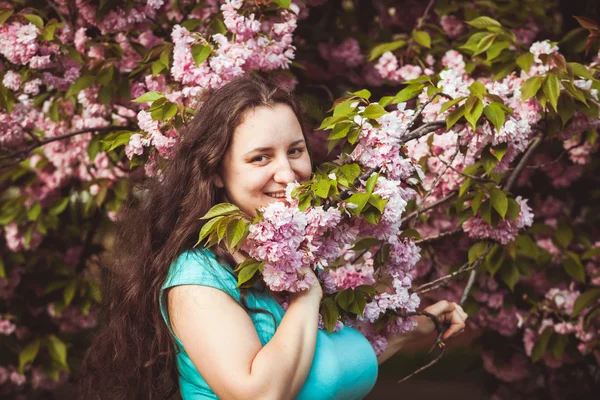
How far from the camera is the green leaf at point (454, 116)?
97.2 inches

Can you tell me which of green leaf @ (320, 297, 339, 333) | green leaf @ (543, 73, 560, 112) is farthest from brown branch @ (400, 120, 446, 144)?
green leaf @ (320, 297, 339, 333)

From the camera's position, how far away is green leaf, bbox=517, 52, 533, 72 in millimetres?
2975

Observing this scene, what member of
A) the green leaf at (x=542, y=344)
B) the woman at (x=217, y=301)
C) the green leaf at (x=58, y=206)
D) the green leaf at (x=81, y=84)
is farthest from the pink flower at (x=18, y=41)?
the green leaf at (x=542, y=344)

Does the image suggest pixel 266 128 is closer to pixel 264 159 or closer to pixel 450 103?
pixel 264 159

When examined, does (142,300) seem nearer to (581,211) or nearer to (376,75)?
(376,75)

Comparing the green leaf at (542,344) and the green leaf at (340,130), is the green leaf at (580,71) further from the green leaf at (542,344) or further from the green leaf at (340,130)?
the green leaf at (542,344)

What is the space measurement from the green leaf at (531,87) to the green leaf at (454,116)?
1.05 feet

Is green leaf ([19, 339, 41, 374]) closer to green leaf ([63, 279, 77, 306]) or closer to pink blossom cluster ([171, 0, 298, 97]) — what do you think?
green leaf ([63, 279, 77, 306])

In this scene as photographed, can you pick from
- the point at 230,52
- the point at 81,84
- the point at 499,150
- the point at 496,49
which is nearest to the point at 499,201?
the point at 499,150

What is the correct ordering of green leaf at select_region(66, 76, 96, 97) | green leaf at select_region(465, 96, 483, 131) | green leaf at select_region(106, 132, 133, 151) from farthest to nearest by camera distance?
1. green leaf at select_region(66, 76, 96, 97)
2. green leaf at select_region(106, 132, 133, 151)
3. green leaf at select_region(465, 96, 483, 131)

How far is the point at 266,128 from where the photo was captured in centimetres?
211

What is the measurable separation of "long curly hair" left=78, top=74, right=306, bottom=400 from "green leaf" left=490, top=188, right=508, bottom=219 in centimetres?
86

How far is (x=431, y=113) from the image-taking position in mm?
2742

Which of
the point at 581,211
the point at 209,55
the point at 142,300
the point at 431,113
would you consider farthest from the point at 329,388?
the point at 581,211
